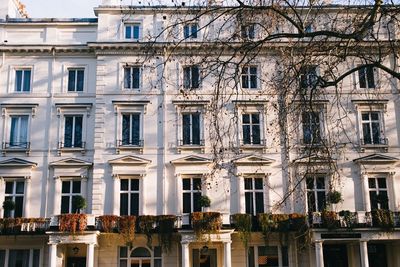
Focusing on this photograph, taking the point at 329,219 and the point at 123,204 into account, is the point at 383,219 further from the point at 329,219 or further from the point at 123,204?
the point at 123,204

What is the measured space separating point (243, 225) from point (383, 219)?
278 inches

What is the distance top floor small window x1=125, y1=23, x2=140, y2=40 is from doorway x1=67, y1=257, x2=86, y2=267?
12467mm

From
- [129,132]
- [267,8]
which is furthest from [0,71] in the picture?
[267,8]

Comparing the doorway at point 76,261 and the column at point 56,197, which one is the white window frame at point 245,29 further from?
the doorway at point 76,261

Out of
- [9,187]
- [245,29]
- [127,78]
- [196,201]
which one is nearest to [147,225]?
[196,201]

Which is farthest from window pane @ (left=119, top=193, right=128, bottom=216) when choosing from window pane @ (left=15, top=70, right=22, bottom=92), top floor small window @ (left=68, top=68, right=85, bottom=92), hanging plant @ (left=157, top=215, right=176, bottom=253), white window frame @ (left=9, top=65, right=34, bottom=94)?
window pane @ (left=15, top=70, right=22, bottom=92)

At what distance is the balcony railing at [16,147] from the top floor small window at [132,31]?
322 inches

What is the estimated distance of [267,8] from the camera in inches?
518

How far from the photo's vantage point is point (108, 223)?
30.3 metres

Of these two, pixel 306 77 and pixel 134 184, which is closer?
pixel 306 77

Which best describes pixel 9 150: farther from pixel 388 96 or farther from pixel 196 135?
pixel 388 96

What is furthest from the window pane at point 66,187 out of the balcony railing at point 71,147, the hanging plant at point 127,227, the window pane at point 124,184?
the hanging plant at point 127,227

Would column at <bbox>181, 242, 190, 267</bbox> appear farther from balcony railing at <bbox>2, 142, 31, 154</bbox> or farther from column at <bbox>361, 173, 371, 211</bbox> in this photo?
balcony railing at <bbox>2, 142, 31, 154</bbox>

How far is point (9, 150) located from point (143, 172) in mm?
7314
